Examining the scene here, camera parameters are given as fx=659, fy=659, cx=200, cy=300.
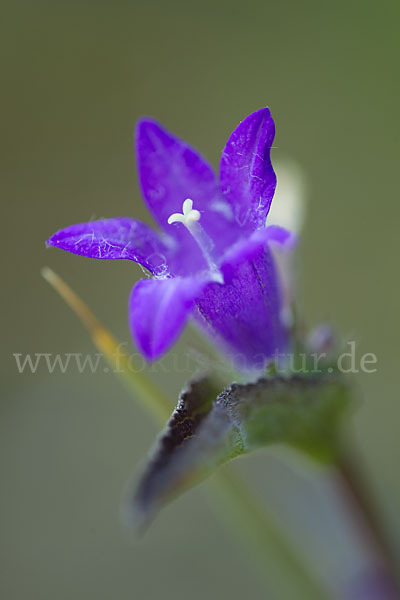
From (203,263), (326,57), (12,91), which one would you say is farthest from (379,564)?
(12,91)

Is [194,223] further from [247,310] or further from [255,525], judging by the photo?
[255,525]

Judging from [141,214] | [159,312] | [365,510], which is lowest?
[365,510]

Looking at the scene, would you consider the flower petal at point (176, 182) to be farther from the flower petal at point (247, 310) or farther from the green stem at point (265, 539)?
the green stem at point (265, 539)

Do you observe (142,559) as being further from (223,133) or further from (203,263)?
(223,133)

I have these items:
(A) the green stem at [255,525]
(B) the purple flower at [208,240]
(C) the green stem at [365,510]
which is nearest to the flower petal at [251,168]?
(B) the purple flower at [208,240]

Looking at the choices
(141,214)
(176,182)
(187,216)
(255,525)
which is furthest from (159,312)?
(141,214)

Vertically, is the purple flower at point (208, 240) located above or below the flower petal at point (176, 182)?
below

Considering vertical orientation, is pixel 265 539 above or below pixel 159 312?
below
